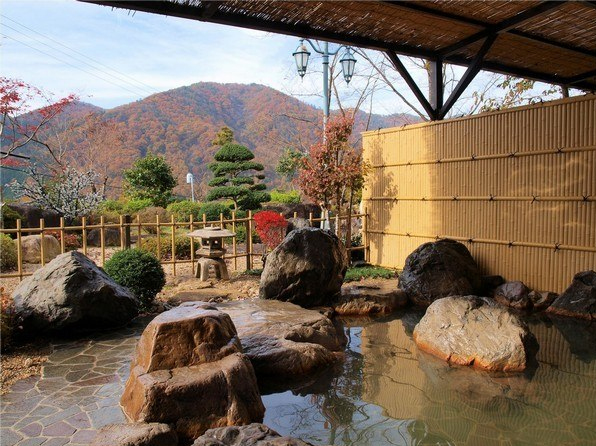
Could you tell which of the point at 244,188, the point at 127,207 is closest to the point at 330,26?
the point at 244,188

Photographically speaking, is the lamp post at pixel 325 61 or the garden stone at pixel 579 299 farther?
the lamp post at pixel 325 61

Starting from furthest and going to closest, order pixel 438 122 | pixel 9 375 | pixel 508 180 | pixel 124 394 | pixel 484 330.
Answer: pixel 438 122 < pixel 508 180 < pixel 484 330 < pixel 9 375 < pixel 124 394

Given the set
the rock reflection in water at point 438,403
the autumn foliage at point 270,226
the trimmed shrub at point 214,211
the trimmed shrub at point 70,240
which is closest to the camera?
the rock reflection in water at point 438,403

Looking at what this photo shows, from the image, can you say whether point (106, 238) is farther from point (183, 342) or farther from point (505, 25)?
point (505, 25)

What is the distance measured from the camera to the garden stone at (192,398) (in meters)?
3.49

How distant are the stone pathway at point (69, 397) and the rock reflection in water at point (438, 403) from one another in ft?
4.62

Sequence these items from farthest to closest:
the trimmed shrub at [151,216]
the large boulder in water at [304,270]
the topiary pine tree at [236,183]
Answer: the topiary pine tree at [236,183], the trimmed shrub at [151,216], the large boulder in water at [304,270]

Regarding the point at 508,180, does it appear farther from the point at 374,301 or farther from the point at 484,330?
the point at 484,330

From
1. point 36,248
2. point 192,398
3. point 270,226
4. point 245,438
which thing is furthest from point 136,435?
point 36,248

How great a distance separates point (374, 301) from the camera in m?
7.44

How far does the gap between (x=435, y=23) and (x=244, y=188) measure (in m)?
11.5

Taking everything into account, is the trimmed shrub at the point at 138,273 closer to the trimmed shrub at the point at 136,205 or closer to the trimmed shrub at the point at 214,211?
the trimmed shrub at the point at 214,211

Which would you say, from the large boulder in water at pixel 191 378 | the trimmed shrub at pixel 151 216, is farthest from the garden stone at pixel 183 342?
the trimmed shrub at pixel 151 216

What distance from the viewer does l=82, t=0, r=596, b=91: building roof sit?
5.63m
